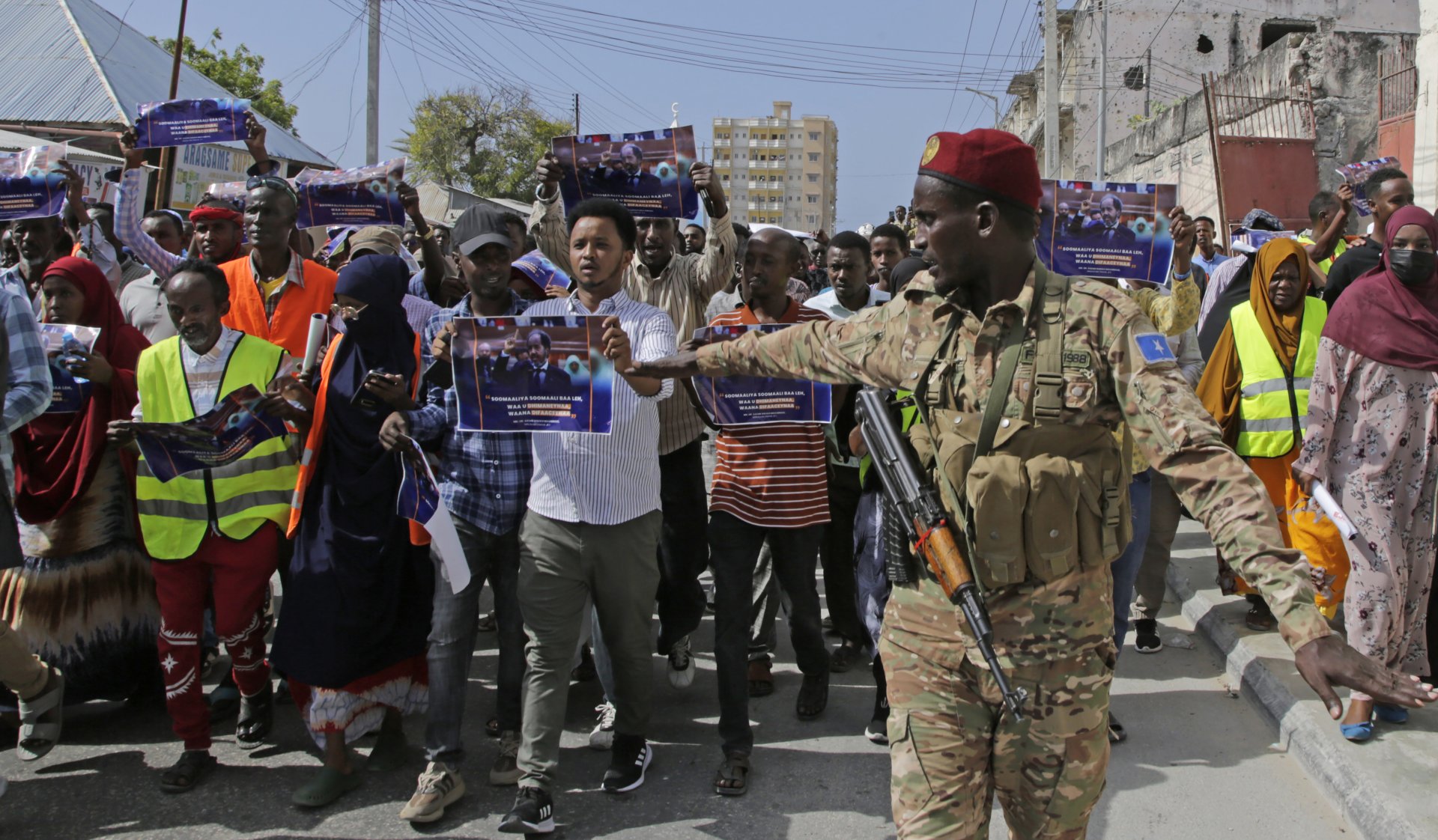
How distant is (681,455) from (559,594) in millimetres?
1332

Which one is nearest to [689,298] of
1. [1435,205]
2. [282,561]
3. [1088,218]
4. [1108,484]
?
[1088,218]

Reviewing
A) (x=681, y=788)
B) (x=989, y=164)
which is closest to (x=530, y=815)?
(x=681, y=788)

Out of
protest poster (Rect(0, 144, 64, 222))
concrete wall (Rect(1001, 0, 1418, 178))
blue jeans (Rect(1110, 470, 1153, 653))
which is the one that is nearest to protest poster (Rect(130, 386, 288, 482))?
protest poster (Rect(0, 144, 64, 222))

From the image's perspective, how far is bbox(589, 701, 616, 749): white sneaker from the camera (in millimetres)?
4430

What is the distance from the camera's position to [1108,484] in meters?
2.41

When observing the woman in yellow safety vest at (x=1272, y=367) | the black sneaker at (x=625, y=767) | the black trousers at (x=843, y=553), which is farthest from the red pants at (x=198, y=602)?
the woman in yellow safety vest at (x=1272, y=367)

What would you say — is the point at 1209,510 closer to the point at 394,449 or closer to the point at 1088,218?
the point at 394,449

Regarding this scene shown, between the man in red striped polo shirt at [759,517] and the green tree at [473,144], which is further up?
the green tree at [473,144]

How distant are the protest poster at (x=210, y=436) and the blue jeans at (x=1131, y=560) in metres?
3.37

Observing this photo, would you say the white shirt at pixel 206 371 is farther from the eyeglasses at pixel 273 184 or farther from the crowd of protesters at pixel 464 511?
the eyeglasses at pixel 273 184

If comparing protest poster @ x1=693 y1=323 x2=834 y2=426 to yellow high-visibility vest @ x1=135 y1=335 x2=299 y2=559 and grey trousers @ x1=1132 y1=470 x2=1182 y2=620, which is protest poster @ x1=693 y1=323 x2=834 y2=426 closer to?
yellow high-visibility vest @ x1=135 y1=335 x2=299 y2=559

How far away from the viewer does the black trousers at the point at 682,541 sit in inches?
193

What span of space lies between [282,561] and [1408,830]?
14.6 feet

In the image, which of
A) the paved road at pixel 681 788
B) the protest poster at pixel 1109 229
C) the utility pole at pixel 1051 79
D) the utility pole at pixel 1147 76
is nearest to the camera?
the paved road at pixel 681 788
